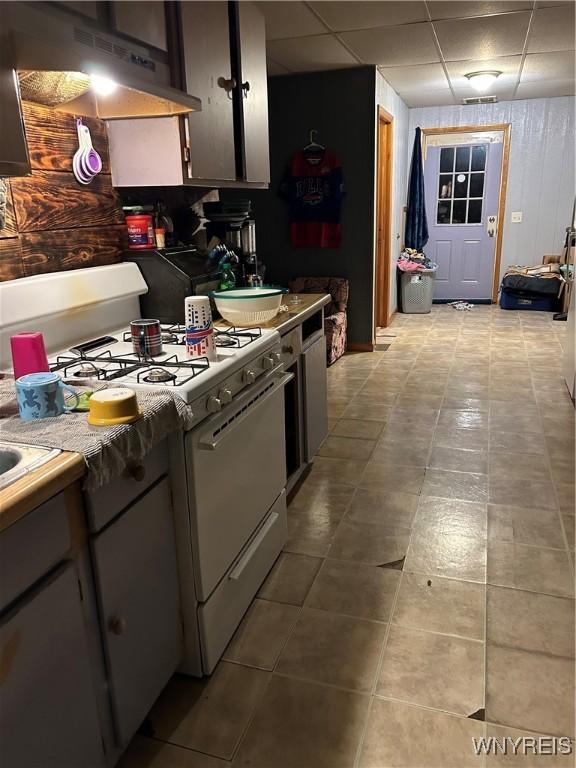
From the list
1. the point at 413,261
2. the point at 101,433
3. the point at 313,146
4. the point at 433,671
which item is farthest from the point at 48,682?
the point at 413,261

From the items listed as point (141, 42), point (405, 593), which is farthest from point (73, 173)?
point (405, 593)

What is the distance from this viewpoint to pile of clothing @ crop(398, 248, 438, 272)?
22.2ft

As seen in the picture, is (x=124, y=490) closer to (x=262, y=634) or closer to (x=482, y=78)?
(x=262, y=634)

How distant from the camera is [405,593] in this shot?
205cm

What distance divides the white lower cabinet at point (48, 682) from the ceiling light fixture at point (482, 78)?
5457mm

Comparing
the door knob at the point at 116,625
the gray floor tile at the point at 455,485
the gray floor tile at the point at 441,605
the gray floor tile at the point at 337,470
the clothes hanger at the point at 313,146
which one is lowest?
the gray floor tile at the point at 441,605

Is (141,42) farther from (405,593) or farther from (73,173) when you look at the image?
(405,593)

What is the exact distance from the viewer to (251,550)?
75.7 inches

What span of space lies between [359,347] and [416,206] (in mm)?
2858

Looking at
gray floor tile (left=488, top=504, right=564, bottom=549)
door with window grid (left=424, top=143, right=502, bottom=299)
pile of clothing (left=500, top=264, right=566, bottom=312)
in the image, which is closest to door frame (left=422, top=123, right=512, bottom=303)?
door with window grid (left=424, top=143, right=502, bottom=299)

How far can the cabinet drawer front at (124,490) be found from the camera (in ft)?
3.85

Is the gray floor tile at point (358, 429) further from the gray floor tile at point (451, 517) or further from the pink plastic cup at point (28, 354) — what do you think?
the pink plastic cup at point (28, 354)

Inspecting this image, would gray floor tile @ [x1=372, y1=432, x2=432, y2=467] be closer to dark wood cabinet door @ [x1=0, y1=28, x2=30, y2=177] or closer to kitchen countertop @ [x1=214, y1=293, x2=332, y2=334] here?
kitchen countertop @ [x1=214, y1=293, x2=332, y2=334]

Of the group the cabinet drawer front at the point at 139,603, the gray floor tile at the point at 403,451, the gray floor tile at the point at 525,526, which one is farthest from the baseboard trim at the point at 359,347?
the cabinet drawer front at the point at 139,603
